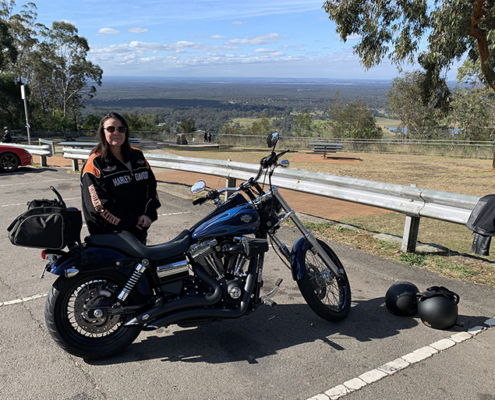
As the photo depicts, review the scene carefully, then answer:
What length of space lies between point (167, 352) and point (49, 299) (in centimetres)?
103

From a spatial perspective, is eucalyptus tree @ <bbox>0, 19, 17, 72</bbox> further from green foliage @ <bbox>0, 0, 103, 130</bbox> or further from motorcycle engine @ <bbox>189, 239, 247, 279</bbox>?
motorcycle engine @ <bbox>189, 239, 247, 279</bbox>

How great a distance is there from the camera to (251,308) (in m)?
3.83

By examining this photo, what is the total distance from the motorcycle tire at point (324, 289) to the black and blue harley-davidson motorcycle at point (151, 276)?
46 cm

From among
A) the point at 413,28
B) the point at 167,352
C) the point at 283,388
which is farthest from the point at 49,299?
the point at 413,28

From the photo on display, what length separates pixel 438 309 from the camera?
162 inches

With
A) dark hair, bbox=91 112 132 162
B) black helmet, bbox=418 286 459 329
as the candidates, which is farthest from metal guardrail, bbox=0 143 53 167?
black helmet, bbox=418 286 459 329

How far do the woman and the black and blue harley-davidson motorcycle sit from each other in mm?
397

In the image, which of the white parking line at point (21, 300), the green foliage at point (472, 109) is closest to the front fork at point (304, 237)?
the white parking line at point (21, 300)

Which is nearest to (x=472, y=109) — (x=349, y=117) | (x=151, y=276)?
(x=349, y=117)

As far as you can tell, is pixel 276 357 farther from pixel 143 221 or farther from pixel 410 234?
pixel 410 234

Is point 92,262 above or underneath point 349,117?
above

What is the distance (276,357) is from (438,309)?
1640mm

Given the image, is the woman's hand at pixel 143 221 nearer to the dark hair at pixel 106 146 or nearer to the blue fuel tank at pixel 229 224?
the dark hair at pixel 106 146

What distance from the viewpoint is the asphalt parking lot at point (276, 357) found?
10.4ft
